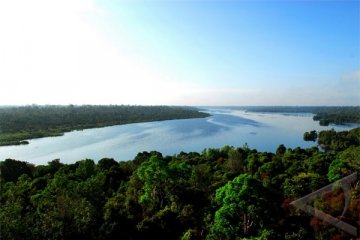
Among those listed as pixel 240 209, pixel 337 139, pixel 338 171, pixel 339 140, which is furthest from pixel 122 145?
pixel 240 209

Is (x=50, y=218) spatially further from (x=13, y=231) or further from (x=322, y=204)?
(x=322, y=204)

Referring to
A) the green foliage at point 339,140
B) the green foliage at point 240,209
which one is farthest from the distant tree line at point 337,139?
the green foliage at point 240,209

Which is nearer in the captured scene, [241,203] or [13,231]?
[13,231]

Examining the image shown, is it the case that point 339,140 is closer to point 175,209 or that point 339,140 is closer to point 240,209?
point 175,209

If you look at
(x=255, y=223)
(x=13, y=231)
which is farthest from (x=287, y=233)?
(x=13, y=231)

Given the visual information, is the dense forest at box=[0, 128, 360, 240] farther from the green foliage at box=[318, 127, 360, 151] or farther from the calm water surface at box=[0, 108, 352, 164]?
the green foliage at box=[318, 127, 360, 151]

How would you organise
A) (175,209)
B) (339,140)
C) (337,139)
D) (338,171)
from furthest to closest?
(337,139), (339,140), (338,171), (175,209)

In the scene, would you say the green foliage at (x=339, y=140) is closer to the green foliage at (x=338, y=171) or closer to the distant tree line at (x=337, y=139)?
the distant tree line at (x=337, y=139)

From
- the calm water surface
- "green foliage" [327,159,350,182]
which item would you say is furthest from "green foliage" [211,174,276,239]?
the calm water surface

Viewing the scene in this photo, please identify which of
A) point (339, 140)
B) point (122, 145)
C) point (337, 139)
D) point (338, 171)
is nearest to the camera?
point (338, 171)

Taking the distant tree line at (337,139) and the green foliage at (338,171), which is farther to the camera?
the distant tree line at (337,139)

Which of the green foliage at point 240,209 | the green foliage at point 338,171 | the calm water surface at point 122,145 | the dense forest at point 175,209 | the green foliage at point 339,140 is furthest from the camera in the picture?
the green foliage at point 339,140
